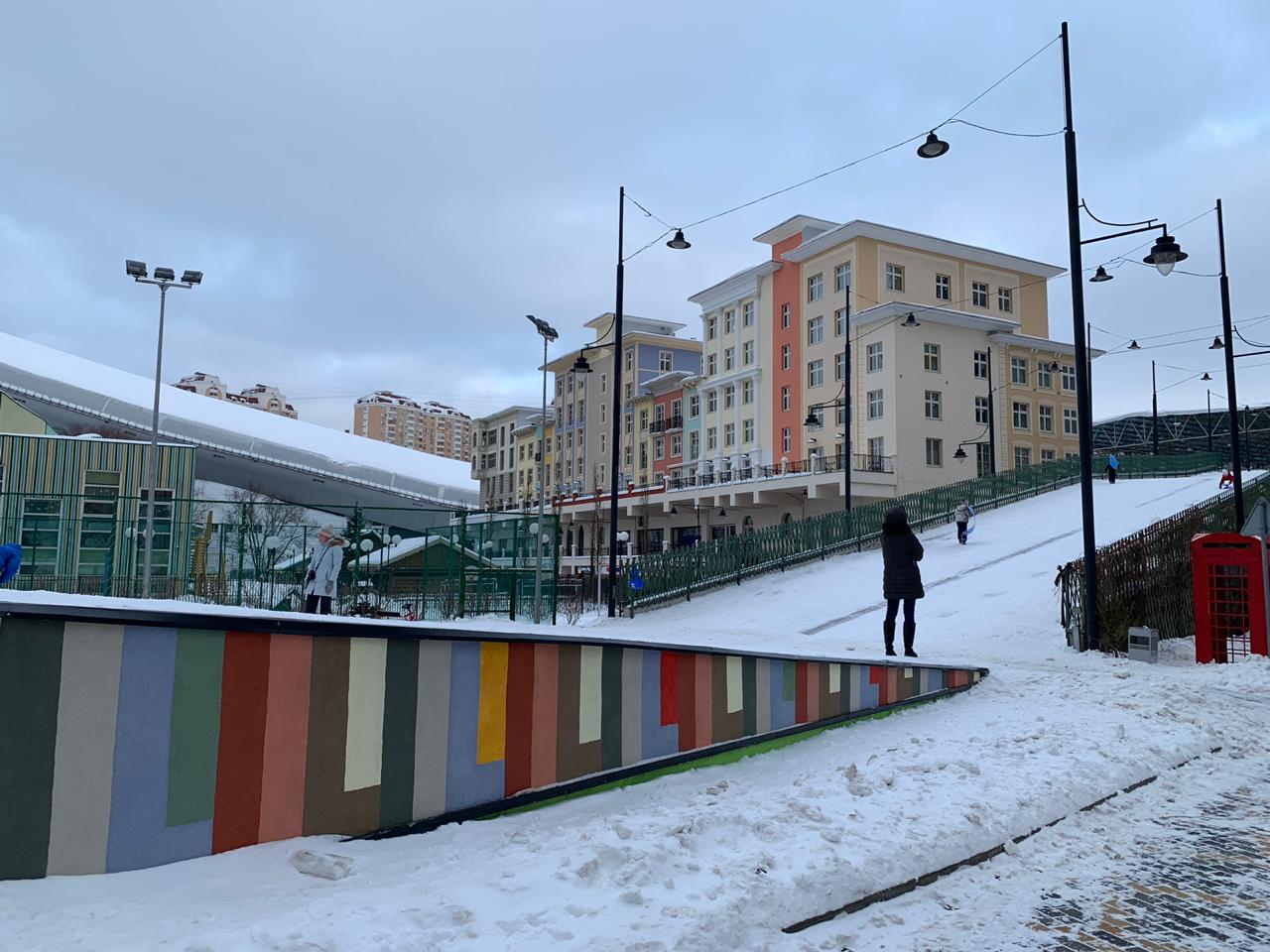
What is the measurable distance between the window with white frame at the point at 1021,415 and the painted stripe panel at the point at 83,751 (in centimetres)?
5221

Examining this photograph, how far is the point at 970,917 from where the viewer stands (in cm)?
378

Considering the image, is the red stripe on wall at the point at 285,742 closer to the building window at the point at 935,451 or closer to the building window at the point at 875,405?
the building window at the point at 875,405

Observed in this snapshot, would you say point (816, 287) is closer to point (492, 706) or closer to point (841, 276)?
point (841, 276)

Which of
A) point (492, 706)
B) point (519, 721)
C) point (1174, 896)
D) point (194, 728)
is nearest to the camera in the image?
point (194, 728)

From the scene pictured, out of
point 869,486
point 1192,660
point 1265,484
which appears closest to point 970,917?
point 1192,660

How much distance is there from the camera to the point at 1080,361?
528 inches

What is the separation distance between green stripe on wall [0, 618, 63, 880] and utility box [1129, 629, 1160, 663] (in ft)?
41.5

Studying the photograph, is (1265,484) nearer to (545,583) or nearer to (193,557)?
(545,583)

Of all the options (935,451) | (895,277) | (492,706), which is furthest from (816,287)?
(492,706)

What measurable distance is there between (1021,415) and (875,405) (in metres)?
9.97

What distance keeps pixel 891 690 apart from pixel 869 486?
36.4 m

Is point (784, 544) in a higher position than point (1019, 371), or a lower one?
lower

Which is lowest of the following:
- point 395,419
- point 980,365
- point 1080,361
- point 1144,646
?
point 1144,646

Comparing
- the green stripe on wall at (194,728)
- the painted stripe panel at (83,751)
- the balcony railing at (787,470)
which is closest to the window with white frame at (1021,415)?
the balcony railing at (787,470)
